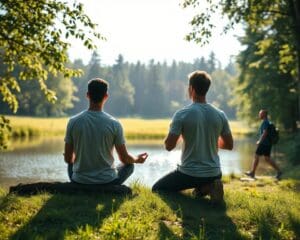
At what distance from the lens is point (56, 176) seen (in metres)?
15.2

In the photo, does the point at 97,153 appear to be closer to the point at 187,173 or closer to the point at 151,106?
the point at 187,173

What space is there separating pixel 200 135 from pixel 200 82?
817 mm

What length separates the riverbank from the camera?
5176 mm

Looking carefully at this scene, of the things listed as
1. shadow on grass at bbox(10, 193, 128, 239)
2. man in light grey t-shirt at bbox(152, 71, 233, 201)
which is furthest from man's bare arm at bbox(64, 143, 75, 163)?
man in light grey t-shirt at bbox(152, 71, 233, 201)

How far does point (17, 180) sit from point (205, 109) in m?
8.97

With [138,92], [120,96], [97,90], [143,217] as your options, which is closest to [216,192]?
[143,217]

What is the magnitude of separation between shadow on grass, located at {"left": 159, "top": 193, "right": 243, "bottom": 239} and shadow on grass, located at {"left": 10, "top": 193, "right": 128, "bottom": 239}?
809mm

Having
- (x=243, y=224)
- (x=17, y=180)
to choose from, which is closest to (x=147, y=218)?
(x=243, y=224)

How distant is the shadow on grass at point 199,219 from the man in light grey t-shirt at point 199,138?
0.22 m

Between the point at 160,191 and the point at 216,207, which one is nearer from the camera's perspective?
the point at 216,207

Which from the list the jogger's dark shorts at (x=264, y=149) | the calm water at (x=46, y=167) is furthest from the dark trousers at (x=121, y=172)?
the jogger's dark shorts at (x=264, y=149)

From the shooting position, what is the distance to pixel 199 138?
689 cm

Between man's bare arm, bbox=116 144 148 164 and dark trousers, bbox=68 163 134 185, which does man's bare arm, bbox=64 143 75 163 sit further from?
man's bare arm, bbox=116 144 148 164

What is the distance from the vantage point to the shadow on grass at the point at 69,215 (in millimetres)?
5070
